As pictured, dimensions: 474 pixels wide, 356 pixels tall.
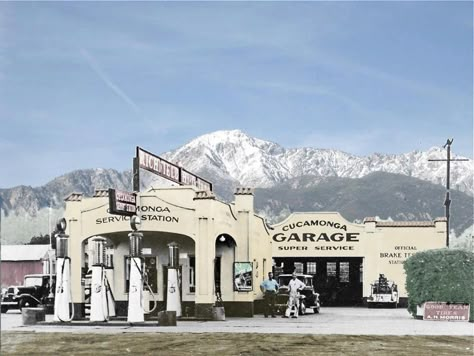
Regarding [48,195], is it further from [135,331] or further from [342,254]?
[342,254]

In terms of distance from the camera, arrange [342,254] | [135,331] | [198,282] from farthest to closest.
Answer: [342,254] → [198,282] → [135,331]

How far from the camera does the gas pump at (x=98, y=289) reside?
29844 millimetres

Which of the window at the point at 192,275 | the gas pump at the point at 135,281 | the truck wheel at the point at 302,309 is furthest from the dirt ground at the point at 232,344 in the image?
the truck wheel at the point at 302,309

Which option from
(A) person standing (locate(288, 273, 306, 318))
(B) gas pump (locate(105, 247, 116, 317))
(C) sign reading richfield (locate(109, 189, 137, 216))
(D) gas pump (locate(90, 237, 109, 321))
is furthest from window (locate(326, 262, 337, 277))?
(C) sign reading richfield (locate(109, 189, 137, 216))

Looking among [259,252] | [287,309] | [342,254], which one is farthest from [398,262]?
[287,309]

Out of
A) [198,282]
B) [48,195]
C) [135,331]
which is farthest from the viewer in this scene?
[198,282]

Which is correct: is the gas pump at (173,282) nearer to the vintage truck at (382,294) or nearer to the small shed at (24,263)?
the vintage truck at (382,294)

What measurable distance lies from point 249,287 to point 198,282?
4.72 m

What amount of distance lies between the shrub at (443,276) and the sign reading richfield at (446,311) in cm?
23

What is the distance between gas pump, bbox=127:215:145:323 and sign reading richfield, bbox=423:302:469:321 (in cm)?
1134

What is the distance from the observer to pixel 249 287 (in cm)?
3716

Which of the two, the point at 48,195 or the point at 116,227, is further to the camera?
the point at 116,227

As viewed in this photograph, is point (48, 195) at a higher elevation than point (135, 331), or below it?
higher

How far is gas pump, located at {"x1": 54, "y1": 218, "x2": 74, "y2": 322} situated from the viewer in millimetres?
30078
